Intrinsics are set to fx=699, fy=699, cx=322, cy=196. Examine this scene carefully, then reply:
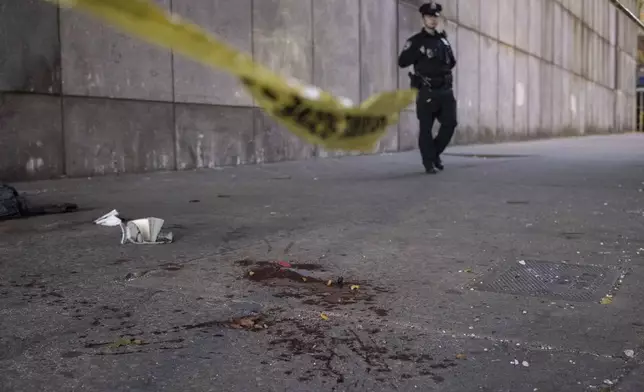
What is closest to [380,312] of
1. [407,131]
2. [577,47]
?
[407,131]

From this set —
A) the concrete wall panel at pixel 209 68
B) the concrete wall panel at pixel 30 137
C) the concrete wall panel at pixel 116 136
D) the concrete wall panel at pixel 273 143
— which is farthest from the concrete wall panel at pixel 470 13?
the concrete wall panel at pixel 30 137

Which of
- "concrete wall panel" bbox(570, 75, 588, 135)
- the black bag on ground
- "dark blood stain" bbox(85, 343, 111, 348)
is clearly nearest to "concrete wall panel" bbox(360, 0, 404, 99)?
the black bag on ground

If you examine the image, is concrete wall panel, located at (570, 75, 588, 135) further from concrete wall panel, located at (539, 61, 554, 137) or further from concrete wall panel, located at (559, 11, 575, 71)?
concrete wall panel, located at (539, 61, 554, 137)

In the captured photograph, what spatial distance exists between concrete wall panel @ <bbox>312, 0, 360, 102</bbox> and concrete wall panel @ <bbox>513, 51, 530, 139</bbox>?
9.81 metres

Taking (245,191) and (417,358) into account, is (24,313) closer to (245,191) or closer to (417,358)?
(417,358)

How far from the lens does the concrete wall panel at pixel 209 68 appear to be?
845 centimetres

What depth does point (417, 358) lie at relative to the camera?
2.01m

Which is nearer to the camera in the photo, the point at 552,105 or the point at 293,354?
the point at 293,354

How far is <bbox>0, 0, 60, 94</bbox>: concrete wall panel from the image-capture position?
6445mm

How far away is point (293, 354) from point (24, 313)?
1047 millimetres

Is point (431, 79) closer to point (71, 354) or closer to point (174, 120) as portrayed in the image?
point (174, 120)

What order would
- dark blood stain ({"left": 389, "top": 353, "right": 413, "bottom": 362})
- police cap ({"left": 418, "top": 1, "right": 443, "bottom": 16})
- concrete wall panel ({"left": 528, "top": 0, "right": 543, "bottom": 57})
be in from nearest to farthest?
dark blood stain ({"left": 389, "top": 353, "right": 413, "bottom": 362}), police cap ({"left": 418, "top": 1, "right": 443, "bottom": 16}), concrete wall panel ({"left": 528, "top": 0, "right": 543, "bottom": 57})

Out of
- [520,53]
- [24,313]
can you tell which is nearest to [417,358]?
[24,313]

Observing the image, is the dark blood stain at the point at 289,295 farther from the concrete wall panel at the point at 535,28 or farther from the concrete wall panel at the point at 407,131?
the concrete wall panel at the point at 535,28
